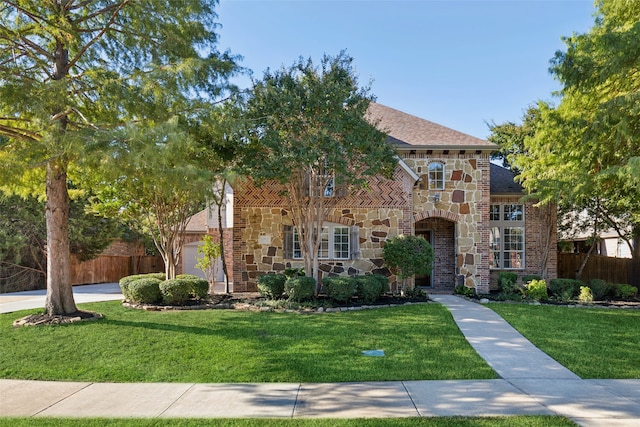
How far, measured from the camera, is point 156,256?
87.5 ft

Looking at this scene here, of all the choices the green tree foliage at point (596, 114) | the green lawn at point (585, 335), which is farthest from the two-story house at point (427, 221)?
the green lawn at point (585, 335)

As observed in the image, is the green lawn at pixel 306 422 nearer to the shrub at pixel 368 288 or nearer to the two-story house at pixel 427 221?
the shrub at pixel 368 288

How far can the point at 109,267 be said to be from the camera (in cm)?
2409

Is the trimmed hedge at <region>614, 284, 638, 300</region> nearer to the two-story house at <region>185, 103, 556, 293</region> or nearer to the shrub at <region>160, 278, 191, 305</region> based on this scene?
the two-story house at <region>185, 103, 556, 293</region>

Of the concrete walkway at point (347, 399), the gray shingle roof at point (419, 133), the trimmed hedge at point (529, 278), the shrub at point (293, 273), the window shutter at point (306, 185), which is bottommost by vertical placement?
the concrete walkway at point (347, 399)

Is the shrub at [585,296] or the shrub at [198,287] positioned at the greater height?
the shrub at [198,287]

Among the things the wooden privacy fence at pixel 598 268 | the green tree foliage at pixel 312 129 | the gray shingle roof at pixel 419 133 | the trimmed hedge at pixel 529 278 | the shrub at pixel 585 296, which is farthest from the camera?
the wooden privacy fence at pixel 598 268

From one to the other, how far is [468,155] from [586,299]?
19.1ft

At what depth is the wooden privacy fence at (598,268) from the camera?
17578 mm

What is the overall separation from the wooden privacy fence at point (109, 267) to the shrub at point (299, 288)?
47.2 ft

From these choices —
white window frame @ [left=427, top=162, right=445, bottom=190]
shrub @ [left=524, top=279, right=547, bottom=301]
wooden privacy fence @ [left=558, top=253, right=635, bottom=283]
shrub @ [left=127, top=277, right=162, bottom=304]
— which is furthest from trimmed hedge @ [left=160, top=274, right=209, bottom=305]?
wooden privacy fence @ [left=558, top=253, right=635, bottom=283]

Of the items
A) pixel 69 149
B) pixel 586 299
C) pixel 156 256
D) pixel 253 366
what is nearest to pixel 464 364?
pixel 253 366

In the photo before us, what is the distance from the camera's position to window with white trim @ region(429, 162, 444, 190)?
14.7m

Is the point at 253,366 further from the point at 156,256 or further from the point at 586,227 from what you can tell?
the point at 156,256
